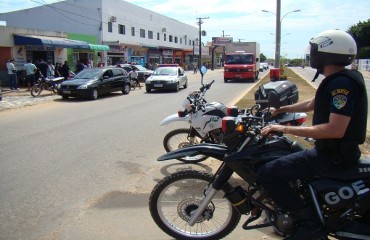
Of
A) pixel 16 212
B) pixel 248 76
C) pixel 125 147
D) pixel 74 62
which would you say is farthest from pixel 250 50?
pixel 16 212

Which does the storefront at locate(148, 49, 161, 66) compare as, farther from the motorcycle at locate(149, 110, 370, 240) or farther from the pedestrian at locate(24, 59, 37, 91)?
the motorcycle at locate(149, 110, 370, 240)

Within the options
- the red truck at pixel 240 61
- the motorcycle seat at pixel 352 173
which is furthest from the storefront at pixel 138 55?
the motorcycle seat at pixel 352 173

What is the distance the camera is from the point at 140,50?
178 feet

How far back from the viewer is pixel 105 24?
145 feet

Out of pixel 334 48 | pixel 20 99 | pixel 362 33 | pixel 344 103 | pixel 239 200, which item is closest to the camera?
pixel 344 103

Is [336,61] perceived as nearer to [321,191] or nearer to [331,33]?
[331,33]

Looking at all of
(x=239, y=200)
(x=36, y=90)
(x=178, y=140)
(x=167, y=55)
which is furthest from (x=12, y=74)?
(x=167, y=55)

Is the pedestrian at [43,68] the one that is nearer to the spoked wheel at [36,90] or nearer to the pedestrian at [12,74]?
the pedestrian at [12,74]

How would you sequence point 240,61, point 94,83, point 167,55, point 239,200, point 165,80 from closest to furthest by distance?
point 239,200, point 94,83, point 165,80, point 240,61, point 167,55

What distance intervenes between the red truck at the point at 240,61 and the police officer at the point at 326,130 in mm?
28237

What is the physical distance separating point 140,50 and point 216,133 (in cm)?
4984

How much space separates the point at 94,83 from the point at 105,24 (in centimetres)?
2790

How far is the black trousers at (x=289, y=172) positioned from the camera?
309 centimetres

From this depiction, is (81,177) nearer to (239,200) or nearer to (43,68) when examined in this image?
(239,200)
